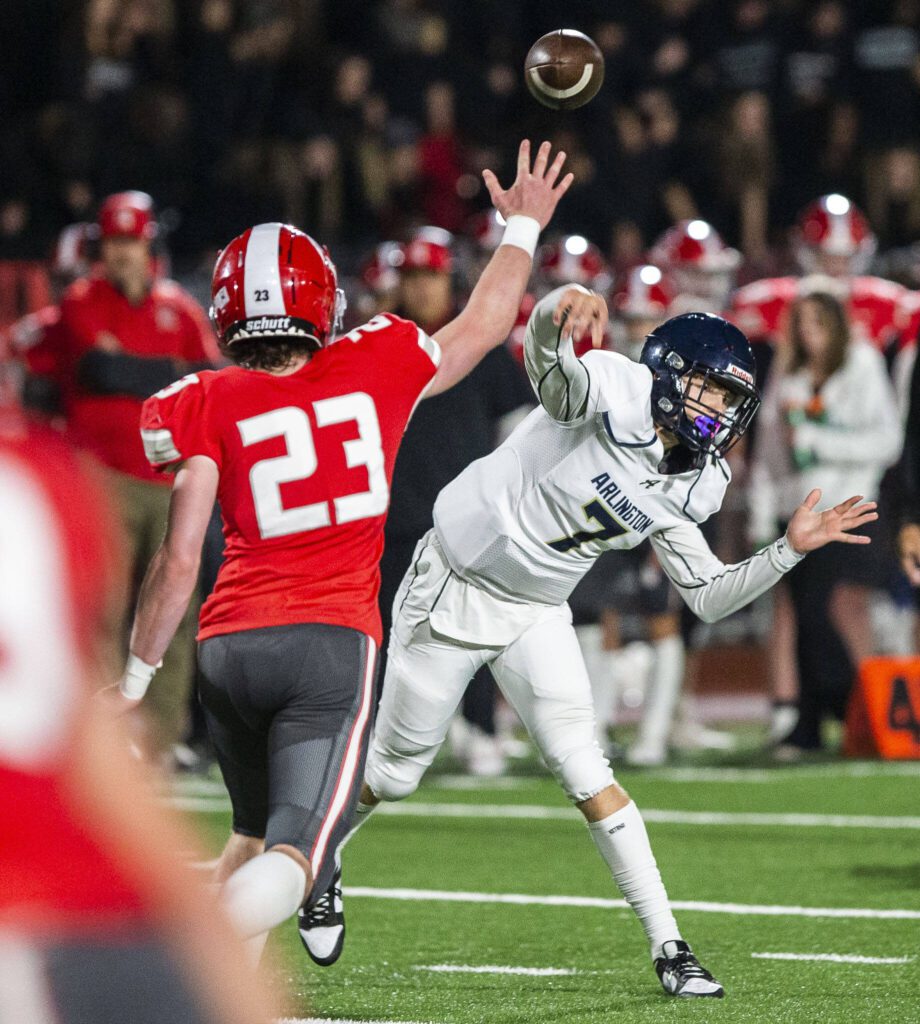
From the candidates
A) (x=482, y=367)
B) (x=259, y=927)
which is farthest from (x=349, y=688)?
(x=482, y=367)

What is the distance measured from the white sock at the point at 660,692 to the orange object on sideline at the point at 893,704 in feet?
4.50

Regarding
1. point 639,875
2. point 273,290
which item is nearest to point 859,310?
point 639,875

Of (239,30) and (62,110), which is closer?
(62,110)

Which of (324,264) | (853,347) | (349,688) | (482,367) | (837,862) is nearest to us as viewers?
(349,688)

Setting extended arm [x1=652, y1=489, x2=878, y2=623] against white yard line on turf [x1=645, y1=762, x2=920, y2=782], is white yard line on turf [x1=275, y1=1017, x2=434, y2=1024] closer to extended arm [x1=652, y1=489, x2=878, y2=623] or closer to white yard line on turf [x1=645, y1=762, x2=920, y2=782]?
extended arm [x1=652, y1=489, x2=878, y2=623]

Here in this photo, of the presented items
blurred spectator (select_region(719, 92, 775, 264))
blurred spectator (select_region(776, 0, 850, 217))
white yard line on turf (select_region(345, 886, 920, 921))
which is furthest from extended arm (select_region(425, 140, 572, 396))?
blurred spectator (select_region(776, 0, 850, 217))

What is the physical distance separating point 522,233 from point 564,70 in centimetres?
69

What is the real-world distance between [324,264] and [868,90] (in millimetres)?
10420

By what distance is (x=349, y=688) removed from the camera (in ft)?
12.5

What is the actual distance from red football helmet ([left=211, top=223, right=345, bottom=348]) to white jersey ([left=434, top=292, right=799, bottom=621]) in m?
0.62

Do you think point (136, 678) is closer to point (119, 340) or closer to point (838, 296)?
point (119, 340)

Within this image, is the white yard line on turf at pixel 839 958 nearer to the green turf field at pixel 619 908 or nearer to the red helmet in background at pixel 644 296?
the green turf field at pixel 619 908

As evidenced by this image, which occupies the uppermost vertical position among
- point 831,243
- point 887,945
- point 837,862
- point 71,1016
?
point 71,1016

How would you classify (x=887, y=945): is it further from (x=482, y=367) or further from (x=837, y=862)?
(x=482, y=367)
